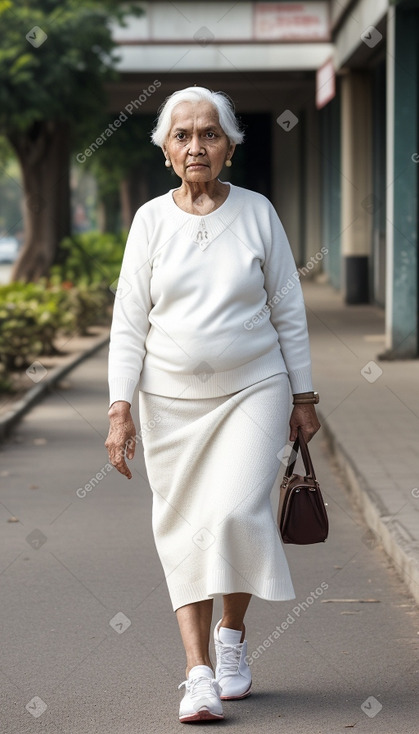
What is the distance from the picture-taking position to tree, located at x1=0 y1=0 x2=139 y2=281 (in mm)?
19359

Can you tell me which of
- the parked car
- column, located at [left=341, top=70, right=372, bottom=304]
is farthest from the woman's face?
the parked car

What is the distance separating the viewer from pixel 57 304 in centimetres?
1894

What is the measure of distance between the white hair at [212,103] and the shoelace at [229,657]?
67.0 inches

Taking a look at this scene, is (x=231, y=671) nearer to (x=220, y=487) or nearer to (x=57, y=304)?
(x=220, y=487)

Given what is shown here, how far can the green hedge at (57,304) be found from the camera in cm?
1419

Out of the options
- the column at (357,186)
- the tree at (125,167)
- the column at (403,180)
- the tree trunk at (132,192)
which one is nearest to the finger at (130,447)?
the column at (403,180)

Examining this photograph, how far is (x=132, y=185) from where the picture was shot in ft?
151

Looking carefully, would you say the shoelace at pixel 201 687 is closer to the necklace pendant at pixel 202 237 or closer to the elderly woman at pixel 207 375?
the elderly woman at pixel 207 375

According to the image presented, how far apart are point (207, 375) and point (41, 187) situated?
20.1 metres

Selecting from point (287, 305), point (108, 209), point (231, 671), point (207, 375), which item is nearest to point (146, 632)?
point (231, 671)

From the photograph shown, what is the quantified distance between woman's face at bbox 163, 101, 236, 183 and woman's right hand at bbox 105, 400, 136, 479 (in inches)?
31.2

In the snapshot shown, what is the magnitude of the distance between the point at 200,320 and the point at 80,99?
17536 mm

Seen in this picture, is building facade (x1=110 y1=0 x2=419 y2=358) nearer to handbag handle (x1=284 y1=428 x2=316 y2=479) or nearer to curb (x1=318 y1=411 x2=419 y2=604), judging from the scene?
curb (x1=318 y1=411 x2=419 y2=604)

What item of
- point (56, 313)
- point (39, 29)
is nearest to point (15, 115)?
point (39, 29)
